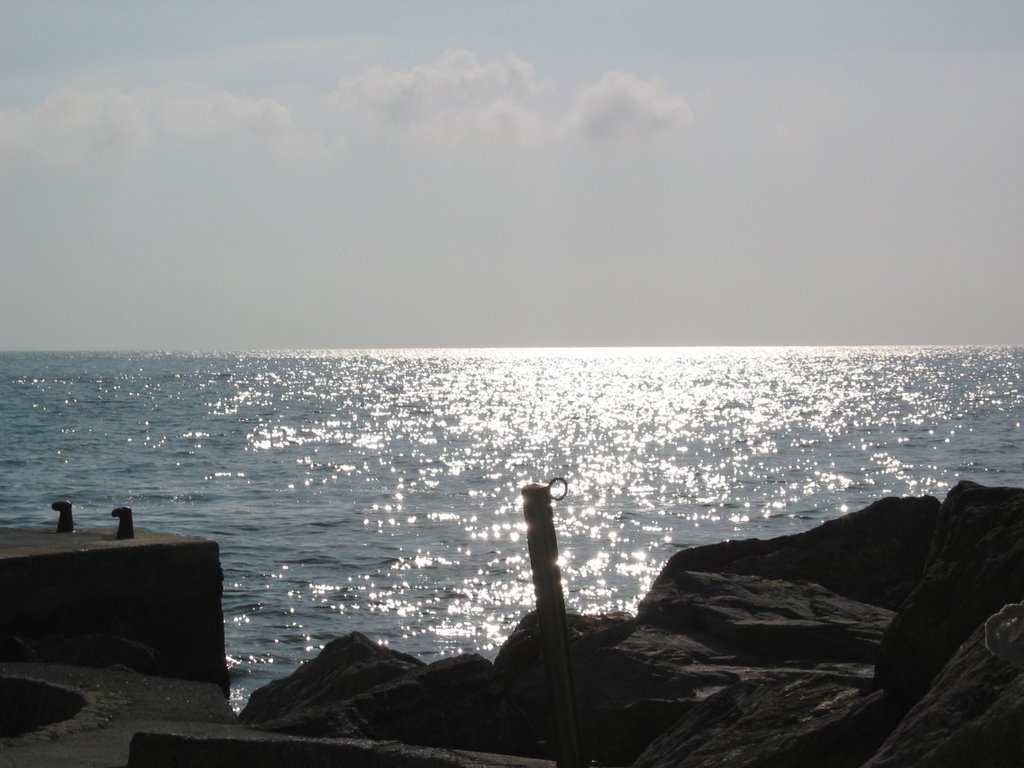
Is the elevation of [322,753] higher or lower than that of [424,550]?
higher

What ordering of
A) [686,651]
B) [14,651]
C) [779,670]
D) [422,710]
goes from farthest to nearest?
1. [14,651]
2. [686,651]
3. [779,670]
4. [422,710]

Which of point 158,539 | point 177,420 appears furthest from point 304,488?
point 177,420

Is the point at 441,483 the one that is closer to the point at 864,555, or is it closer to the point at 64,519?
the point at 64,519

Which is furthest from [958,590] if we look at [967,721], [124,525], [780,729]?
[124,525]

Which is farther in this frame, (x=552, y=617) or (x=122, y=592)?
(x=122, y=592)

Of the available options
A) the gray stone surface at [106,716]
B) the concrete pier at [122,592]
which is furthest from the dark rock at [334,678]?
the concrete pier at [122,592]

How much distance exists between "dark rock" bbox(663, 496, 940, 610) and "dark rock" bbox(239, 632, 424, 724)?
104 inches

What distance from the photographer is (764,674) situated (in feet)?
19.8

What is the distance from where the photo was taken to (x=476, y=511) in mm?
25047

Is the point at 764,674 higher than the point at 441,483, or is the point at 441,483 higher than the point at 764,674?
the point at 764,674

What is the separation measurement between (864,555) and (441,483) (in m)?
22.6

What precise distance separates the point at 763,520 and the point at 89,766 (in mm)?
20032

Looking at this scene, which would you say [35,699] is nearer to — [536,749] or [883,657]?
[536,749]

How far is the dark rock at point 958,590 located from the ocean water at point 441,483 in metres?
7.49
